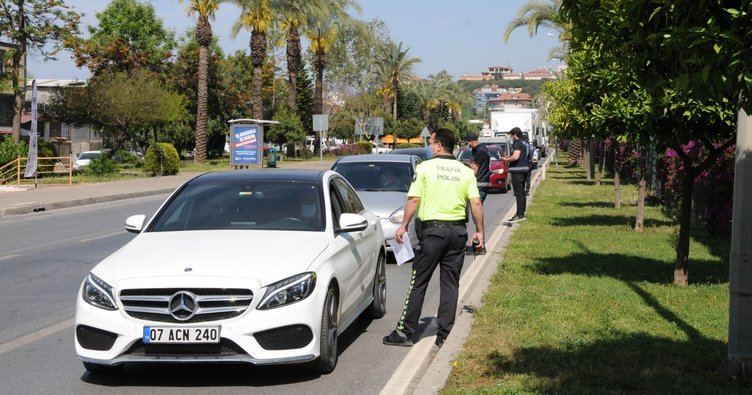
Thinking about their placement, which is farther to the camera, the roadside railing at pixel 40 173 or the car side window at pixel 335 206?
the roadside railing at pixel 40 173

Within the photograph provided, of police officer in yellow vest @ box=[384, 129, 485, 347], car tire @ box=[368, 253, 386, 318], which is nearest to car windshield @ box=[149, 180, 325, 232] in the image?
police officer in yellow vest @ box=[384, 129, 485, 347]

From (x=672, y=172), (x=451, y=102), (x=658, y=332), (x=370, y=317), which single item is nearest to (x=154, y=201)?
(x=672, y=172)

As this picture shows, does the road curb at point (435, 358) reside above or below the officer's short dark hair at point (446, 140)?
below

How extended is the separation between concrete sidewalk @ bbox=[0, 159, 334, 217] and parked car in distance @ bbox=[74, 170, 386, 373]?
1783cm

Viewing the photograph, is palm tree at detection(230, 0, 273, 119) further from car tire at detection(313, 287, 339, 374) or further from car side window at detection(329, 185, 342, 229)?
car tire at detection(313, 287, 339, 374)

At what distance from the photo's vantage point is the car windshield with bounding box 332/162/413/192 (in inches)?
592

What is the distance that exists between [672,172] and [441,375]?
47.4ft

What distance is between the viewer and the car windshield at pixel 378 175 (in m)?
15.0

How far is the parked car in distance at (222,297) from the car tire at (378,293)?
1370mm

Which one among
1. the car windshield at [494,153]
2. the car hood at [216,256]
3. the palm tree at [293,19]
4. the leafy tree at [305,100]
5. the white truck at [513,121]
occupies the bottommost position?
the car hood at [216,256]

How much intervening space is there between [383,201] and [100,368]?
306 inches

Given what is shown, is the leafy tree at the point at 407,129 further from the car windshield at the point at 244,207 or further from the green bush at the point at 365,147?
the car windshield at the point at 244,207

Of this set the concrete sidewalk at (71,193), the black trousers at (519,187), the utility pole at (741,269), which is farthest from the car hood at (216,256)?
the concrete sidewalk at (71,193)

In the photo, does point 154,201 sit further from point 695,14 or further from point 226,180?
point 695,14
